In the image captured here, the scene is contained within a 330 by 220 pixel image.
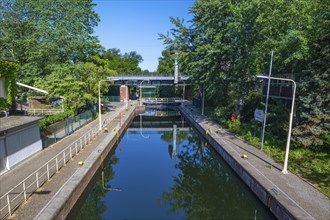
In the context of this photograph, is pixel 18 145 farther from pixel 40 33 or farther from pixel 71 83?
pixel 40 33

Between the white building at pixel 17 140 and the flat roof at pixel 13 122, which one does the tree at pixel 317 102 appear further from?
the white building at pixel 17 140

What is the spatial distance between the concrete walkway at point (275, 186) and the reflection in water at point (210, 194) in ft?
2.44

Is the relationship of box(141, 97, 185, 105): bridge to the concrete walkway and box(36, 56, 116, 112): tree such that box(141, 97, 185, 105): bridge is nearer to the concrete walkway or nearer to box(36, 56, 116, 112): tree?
box(36, 56, 116, 112): tree

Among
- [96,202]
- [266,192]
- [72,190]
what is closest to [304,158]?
[266,192]

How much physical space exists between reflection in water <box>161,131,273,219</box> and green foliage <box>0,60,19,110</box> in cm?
1399

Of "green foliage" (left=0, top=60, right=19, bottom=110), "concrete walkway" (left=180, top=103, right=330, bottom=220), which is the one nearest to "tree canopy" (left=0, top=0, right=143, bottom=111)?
"green foliage" (left=0, top=60, right=19, bottom=110)

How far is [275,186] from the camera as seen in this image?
11875mm

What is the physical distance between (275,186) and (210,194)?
4300 mm

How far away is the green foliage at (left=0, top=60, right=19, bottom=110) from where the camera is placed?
17708 millimetres

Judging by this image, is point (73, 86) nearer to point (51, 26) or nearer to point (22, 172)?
point (51, 26)

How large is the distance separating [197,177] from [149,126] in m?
19.6

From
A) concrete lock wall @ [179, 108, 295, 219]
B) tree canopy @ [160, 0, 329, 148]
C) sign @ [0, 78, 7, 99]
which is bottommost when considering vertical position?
concrete lock wall @ [179, 108, 295, 219]

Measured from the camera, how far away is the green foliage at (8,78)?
17.7 m

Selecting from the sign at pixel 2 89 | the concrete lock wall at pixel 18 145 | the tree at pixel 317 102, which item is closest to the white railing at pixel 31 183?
the concrete lock wall at pixel 18 145
